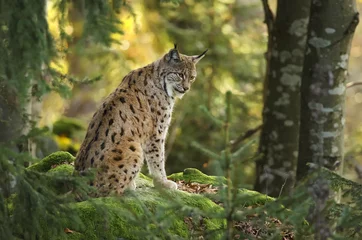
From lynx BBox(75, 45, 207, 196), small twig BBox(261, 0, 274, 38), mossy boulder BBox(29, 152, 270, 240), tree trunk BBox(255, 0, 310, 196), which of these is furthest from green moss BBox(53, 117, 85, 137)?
mossy boulder BBox(29, 152, 270, 240)

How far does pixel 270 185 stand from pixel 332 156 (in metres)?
1.34

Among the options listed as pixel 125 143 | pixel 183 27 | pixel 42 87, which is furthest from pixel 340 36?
pixel 183 27

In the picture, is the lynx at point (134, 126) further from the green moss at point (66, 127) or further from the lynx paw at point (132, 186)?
the green moss at point (66, 127)

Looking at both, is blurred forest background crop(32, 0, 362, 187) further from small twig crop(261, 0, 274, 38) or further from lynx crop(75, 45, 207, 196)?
lynx crop(75, 45, 207, 196)

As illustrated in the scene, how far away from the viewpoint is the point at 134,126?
6473 mm

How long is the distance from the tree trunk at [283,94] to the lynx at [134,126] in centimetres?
126

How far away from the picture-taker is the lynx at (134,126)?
20.0ft

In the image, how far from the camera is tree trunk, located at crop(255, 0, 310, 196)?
827 cm

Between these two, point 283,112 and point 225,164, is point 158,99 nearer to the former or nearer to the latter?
point 283,112

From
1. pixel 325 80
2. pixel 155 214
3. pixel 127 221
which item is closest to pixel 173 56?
pixel 325 80

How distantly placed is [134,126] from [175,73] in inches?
43.3

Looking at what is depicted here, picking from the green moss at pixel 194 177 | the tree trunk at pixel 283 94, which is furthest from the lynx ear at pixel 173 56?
the tree trunk at pixel 283 94

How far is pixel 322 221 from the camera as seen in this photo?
147 inches

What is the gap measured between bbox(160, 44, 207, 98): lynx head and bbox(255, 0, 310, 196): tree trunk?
1357 millimetres
